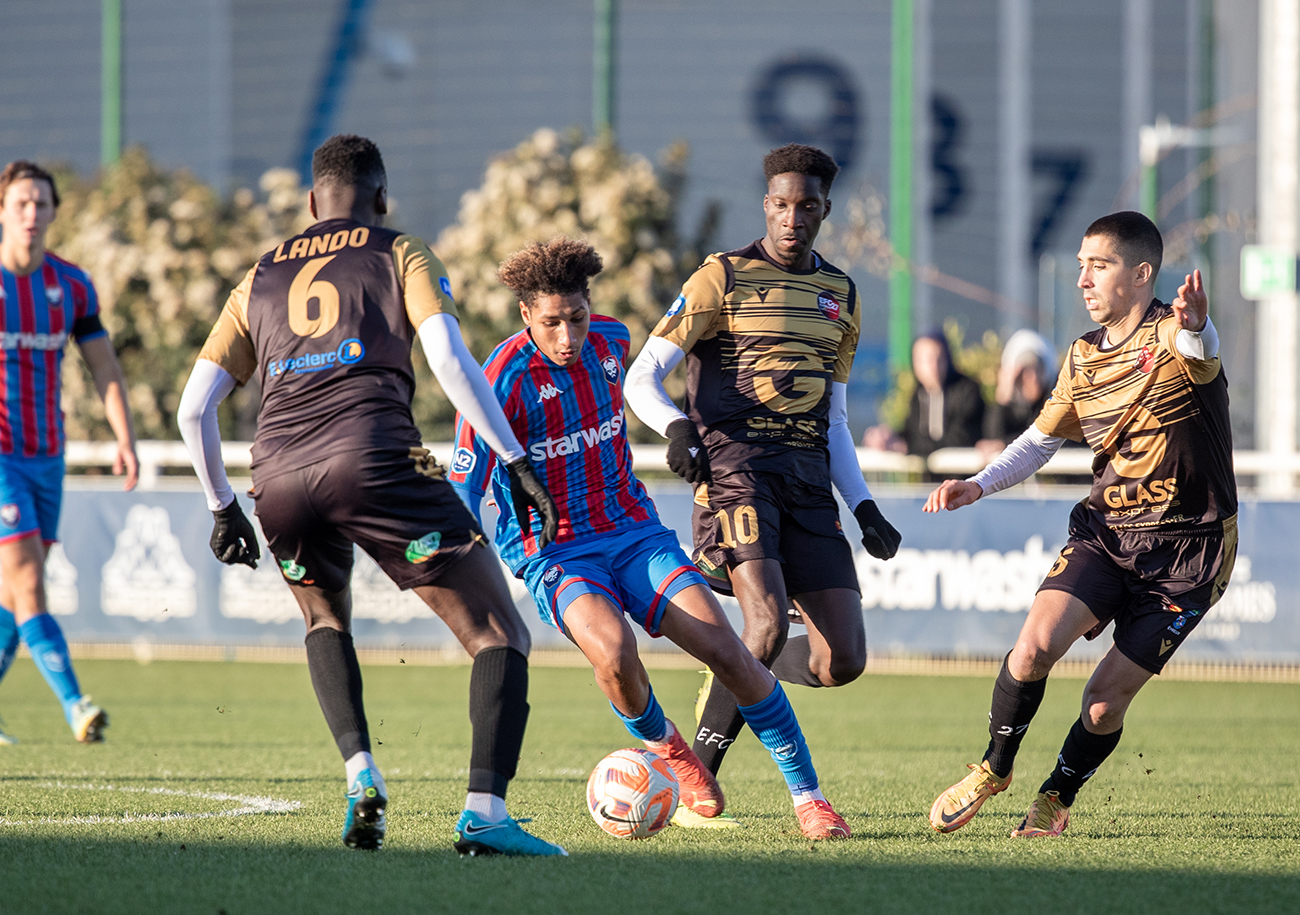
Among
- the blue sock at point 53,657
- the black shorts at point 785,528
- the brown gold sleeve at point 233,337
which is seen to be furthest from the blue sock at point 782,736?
the blue sock at point 53,657

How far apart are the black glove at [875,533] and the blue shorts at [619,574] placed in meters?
0.77

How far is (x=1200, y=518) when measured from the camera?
5.10 meters

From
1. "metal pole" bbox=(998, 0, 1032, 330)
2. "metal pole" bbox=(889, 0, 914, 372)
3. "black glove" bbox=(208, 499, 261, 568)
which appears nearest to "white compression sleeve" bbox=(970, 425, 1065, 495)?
"black glove" bbox=(208, 499, 261, 568)

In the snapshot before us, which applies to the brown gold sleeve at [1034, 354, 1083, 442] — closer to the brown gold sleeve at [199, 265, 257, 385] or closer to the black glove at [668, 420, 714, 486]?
the black glove at [668, 420, 714, 486]

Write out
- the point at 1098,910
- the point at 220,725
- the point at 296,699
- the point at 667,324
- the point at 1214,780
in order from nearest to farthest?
the point at 1098,910
the point at 667,324
the point at 1214,780
the point at 220,725
the point at 296,699

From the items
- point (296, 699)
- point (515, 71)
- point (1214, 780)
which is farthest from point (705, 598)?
point (515, 71)

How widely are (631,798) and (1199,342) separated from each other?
2.31 meters

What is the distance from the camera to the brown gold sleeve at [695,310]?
5551mm

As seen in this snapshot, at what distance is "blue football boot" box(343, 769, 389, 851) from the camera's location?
14.2 feet

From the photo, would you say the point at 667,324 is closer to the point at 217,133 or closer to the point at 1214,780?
the point at 1214,780

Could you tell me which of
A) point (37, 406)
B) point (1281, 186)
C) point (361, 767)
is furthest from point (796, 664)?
point (1281, 186)

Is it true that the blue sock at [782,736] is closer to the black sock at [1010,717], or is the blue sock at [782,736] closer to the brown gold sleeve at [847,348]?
the black sock at [1010,717]

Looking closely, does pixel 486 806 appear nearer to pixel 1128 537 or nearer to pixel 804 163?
pixel 1128 537

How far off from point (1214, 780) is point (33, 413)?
567 centimetres
